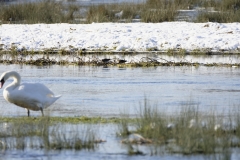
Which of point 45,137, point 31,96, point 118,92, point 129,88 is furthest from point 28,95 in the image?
point 129,88

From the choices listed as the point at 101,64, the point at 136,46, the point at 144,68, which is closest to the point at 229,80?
the point at 144,68

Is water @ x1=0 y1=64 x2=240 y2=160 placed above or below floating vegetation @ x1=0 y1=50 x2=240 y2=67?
Result: below

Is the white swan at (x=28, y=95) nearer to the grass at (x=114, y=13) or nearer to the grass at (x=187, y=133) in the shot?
the grass at (x=187, y=133)

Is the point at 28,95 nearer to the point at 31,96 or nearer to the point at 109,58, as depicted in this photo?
the point at 31,96

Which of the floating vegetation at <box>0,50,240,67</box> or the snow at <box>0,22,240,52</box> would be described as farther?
the snow at <box>0,22,240,52</box>

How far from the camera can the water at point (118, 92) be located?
10.8 m

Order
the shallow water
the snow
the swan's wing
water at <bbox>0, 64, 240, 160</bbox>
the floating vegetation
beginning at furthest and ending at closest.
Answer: the snow → the floating vegetation → the shallow water → the swan's wing → water at <bbox>0, 64, 240, 160</bbox>

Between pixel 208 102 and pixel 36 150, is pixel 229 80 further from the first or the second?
pixel 36 150

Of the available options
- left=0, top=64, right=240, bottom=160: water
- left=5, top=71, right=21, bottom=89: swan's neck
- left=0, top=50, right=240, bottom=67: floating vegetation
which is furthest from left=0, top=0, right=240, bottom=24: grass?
left=5, top=71, right=21, bottom=89: swan's neck

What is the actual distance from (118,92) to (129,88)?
2.55 feet

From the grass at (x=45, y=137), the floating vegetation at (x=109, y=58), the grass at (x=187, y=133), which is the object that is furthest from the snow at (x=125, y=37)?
the grass at (x=45, y=137)

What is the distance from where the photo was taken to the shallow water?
49.4 feet

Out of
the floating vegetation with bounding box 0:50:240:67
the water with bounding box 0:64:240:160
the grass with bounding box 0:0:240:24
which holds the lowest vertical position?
the water with bounding box 0:64:240:160

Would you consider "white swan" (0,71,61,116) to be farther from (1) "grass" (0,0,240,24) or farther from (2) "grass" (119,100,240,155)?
(1) "grass" (0,0,240,24)
